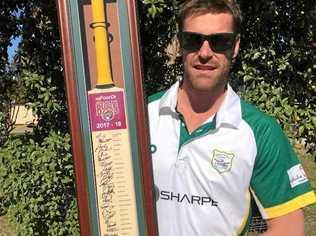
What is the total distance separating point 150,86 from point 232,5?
2.19m

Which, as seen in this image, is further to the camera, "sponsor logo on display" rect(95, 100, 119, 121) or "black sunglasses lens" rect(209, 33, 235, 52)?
"sponsor logo on display" rect(95, 100, 119, 121)

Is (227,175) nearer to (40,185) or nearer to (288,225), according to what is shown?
(288,225)

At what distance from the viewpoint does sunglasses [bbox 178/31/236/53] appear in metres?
2.26

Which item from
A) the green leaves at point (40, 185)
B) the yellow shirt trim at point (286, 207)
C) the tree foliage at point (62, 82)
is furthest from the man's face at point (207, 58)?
the green leaves at point (40, 185)

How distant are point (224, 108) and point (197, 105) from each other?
4.0 inches

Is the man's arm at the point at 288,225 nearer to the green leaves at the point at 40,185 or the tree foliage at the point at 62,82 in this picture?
the tree foliage at the point at 62,82

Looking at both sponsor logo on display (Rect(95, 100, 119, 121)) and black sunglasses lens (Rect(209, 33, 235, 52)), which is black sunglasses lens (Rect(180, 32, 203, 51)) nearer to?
black sunglasses lens (Rect(209, 33, 235, 52))

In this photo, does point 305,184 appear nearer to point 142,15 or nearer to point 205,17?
point 205,17

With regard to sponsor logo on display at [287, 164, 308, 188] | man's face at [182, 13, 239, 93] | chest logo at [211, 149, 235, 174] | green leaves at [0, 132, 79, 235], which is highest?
man's face at [182, 13, 239, 93]

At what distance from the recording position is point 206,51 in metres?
2.24

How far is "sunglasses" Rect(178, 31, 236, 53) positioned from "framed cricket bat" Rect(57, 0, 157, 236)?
234mm

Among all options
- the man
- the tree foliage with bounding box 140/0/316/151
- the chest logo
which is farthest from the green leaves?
the chest logo

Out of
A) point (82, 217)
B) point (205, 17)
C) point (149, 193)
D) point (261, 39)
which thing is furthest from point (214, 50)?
point (261, 39)

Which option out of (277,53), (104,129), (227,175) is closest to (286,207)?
(227,175)
